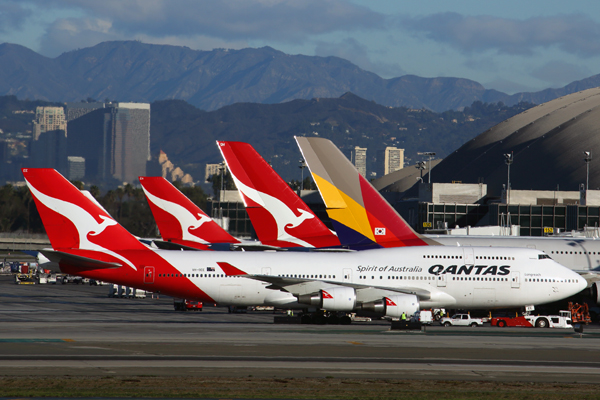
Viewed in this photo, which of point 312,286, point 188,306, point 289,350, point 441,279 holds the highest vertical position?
point 441,279

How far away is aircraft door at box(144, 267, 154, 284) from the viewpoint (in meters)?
41.5

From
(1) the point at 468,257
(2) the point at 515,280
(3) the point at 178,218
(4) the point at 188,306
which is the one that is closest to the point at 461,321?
(2) the point at 515,280

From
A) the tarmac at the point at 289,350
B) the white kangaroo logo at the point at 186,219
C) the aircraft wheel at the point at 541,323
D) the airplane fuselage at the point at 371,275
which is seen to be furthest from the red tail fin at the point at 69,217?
the aircraft wheel at the point at 541,323

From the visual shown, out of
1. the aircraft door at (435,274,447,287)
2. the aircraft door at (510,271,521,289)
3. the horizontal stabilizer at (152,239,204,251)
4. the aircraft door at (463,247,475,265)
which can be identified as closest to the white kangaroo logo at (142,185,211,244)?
the horizontal stabilizer at (152,239,204,251)

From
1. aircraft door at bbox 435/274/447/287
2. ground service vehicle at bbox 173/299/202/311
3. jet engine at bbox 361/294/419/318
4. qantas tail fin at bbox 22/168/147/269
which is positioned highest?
qantas tail fin at bbox 22/168/147/269

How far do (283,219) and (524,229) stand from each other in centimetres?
5606

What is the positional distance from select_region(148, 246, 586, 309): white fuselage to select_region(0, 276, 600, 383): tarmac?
197cm

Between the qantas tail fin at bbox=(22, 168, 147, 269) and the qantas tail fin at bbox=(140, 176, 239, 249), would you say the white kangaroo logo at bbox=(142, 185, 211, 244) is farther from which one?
the qantas tail fin at bbox=(22, 168, 147, 269)

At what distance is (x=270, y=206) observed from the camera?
55.2 meters

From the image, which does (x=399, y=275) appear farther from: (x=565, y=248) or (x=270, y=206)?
(x=565, y=248)

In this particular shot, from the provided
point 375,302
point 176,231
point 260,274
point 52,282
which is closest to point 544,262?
point 375,302

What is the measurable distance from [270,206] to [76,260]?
18.4m

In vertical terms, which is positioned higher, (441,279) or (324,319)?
(441,279)

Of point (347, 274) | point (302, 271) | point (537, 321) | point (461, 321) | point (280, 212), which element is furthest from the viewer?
point (280, 212)
